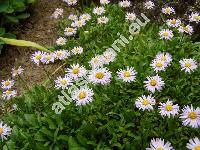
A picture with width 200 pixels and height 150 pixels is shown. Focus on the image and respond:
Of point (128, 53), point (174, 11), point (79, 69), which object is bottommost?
point (79, 69)

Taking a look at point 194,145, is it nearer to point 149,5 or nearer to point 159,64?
point 159,64

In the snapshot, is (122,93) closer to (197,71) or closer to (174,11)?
(197,71)

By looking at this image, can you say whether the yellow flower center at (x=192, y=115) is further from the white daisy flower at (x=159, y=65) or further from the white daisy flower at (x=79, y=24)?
the white daisy flower at (x=79, y=24)

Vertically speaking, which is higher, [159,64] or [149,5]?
[149,5]

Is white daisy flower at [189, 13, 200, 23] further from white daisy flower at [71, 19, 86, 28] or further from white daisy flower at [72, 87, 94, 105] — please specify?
white daisy flower at [72, 87, 94, 105]

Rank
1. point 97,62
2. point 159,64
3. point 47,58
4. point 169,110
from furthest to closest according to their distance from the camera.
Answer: point 47,58
point 97,62
point 159,64
point 169,110

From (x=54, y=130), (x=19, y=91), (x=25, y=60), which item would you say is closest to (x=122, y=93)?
(x=54, y=130)

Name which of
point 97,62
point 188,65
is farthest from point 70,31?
point 188,65

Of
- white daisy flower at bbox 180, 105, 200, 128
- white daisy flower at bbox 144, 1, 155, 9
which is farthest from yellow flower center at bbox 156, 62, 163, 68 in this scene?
white daisy flower at bbox 144, 1, 155, 9
